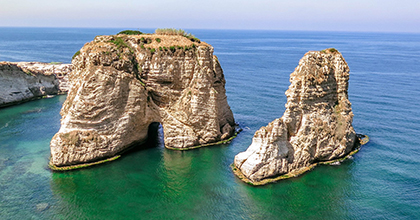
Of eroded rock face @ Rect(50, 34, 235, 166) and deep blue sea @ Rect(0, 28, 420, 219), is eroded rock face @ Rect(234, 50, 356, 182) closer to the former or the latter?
deep blue sea @ Rect(0, 28, 420, 219)

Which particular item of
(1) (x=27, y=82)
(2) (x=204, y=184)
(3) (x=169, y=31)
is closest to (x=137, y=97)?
(3) (x=169, y=31)

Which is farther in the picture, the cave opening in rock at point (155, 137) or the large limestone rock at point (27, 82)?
the large limestone rock at point (27, 82)

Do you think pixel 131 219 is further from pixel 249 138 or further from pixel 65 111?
pixel 249 138

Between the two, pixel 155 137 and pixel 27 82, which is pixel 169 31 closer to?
pixel 155 137

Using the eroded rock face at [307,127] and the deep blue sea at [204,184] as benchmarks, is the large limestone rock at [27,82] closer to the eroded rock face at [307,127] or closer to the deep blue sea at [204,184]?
the deep blue sea at [204,184]

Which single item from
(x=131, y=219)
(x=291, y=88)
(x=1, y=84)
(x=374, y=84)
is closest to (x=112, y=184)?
(x=131, y=219)

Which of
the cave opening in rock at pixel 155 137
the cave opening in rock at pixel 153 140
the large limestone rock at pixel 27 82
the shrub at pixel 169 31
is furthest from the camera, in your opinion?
the large limestone rock at pixel 27 82

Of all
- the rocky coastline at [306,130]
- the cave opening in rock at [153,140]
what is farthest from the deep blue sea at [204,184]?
the rocky coastline at [306,130]
